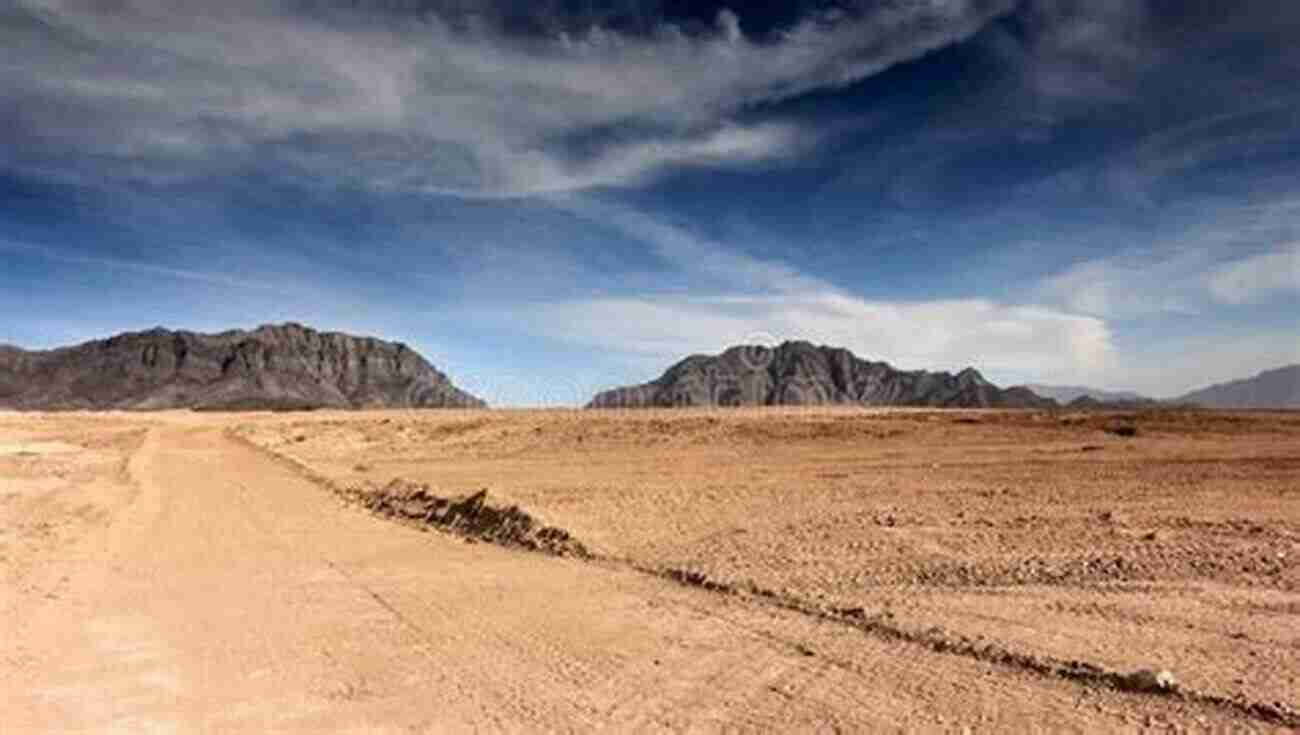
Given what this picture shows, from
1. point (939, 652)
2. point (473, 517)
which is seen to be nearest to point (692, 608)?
point (939, 652)

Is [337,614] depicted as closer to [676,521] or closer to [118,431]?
[676,521]

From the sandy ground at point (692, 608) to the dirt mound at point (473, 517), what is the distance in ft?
1.48

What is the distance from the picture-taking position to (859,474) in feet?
91.4

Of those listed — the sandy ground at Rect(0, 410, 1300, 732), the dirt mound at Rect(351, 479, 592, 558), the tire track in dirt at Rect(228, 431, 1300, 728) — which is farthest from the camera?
the dirt mound at Rect(351, 479, 592, 558)

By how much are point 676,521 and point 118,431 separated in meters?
63.2

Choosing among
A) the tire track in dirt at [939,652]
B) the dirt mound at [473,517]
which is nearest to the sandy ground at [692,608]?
the tire track in dirt at [939,652]

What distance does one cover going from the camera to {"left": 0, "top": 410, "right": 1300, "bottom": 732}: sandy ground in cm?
931

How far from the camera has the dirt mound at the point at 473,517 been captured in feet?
60.8

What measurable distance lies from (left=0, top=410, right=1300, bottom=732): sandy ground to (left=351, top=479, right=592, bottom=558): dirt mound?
17.8 inches

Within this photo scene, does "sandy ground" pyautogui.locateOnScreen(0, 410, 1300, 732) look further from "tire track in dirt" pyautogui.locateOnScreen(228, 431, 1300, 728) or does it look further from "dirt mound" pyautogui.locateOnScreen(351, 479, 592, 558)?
"dirt mound" pyautogui.locateOnScreen(351, 479, 592, 558)

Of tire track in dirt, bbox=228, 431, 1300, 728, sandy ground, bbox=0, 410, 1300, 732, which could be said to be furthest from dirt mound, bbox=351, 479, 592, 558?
tire track in dirt, bbox=228, 431, 1300, 728

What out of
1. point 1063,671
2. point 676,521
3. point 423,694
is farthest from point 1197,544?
point 423,694

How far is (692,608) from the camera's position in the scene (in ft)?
43.4

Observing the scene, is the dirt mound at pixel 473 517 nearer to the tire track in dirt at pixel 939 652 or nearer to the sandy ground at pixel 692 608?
the sandy ground at pixel 692 608
